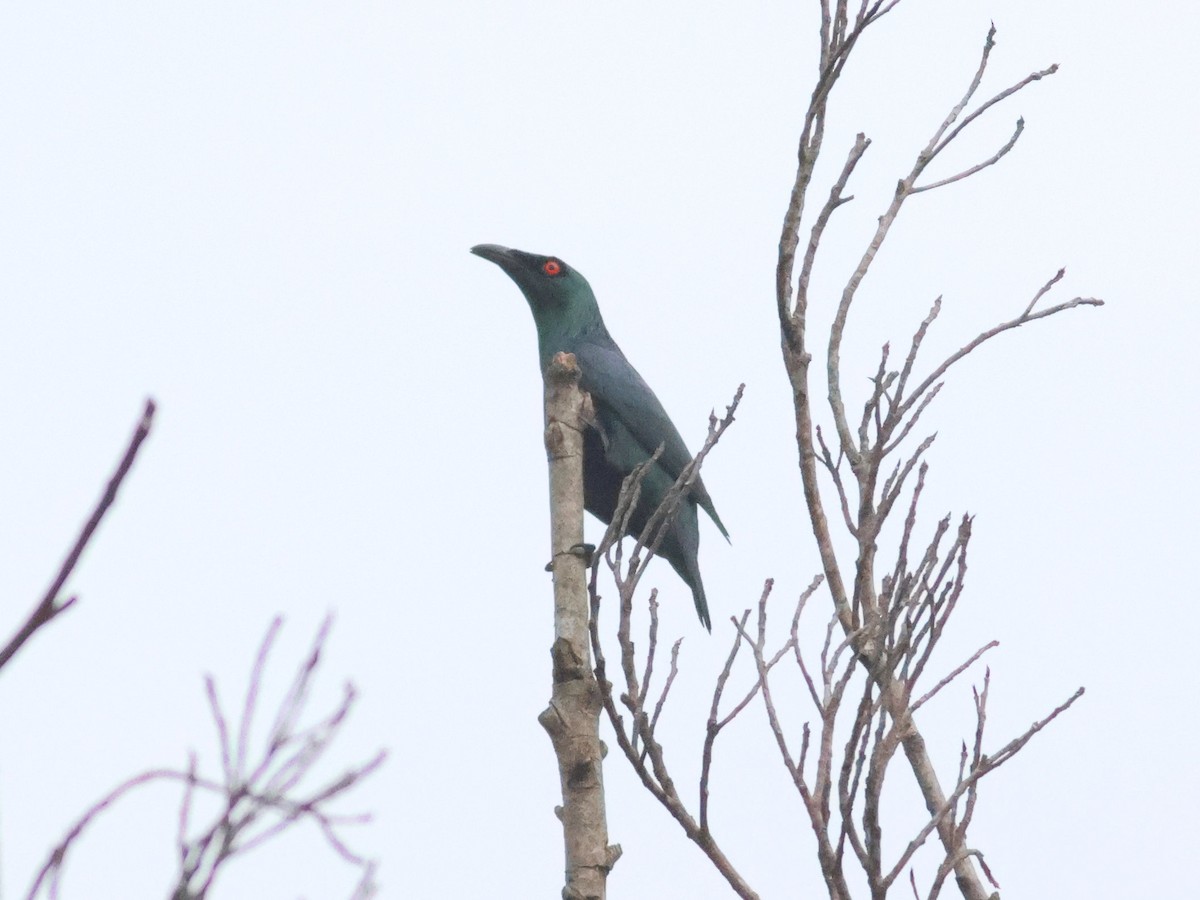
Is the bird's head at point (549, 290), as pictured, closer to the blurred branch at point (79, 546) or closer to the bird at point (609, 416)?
the bird at point (609, 416)

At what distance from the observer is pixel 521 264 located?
7.33 metres

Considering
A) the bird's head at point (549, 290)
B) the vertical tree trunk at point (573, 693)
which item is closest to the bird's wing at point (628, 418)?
the bird's head at point (549, 290)

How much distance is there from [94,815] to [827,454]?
130 inches

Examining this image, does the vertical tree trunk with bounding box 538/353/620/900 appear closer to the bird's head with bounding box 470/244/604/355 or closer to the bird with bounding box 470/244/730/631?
the bird with bounding box 470/244/730/631

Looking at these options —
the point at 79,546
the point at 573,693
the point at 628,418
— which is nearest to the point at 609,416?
the point at 628,418

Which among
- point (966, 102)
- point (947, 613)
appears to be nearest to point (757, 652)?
point (947, 613)

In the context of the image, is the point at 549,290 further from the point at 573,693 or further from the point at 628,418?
the point at 573,693

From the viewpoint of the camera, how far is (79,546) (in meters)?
0.91

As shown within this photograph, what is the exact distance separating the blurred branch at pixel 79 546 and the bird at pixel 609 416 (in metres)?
5.09

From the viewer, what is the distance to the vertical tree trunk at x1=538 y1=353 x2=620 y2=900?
128 inches

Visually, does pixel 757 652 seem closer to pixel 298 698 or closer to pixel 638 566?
pixel 638 566

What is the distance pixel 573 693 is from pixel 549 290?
4055 mm

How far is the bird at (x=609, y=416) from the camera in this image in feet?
21.2

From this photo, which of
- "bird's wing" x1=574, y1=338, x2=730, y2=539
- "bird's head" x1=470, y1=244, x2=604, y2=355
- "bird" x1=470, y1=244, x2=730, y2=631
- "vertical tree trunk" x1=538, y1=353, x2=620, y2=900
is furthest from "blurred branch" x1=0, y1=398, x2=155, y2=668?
"bird's head" x1=470, y1=244, x2=604, y2=355
